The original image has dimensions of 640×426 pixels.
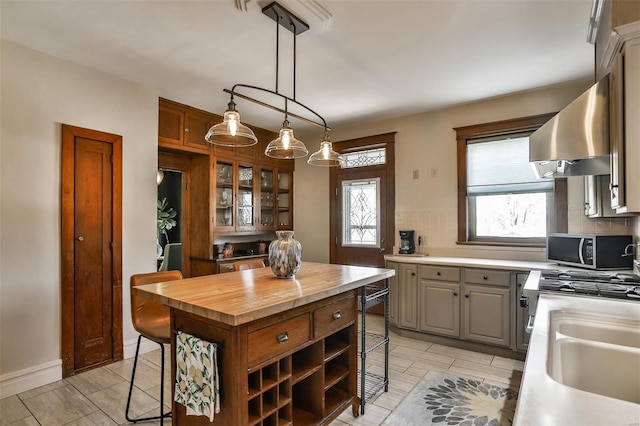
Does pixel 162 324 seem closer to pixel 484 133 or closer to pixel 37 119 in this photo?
pixel 37 119

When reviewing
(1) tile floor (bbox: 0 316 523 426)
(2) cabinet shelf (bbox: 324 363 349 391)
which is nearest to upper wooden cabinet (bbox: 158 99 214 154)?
(1) tile floor (bbox: 0 316 523 426)

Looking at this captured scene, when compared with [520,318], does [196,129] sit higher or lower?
higher

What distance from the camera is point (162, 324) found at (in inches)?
89.0

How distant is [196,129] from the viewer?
411 cm

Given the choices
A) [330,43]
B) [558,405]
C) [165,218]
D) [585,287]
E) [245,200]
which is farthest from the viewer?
[245,200]

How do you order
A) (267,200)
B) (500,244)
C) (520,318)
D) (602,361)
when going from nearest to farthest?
(602,361)
(520,318)
(500,244)
(267,200)

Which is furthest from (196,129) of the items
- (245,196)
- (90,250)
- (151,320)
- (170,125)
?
(151,320)

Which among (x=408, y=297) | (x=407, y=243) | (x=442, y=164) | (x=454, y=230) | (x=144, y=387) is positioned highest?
(x=442, y=164)

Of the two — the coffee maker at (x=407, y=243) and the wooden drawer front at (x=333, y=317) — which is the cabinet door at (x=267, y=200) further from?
the wooden drawer front at (x=333, y=317)

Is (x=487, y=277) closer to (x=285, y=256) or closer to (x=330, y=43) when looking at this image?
(x=285, y=256)

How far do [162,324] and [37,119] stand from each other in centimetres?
202

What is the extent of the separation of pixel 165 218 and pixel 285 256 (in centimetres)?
281

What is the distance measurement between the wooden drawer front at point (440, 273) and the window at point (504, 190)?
2.12 ft

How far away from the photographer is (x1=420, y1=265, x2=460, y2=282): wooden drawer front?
3.48 metres
